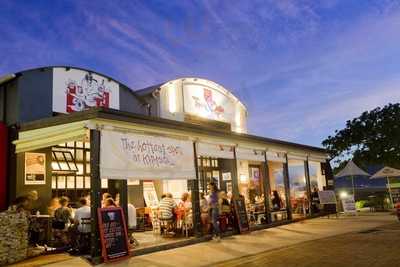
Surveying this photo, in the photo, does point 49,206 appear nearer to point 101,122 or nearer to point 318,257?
point 101,122

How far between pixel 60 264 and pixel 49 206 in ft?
12.4

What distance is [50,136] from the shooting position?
997 cm

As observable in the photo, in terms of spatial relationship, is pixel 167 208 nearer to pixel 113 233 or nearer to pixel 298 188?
pixel 113 233

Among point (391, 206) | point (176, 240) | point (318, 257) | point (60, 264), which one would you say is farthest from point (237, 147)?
point (391, 206)

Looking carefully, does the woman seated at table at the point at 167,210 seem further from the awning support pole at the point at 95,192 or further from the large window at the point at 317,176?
the large window at the point at 317,176

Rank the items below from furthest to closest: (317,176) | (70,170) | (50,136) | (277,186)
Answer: (277,186), (317,176), (70,170), (50,136)

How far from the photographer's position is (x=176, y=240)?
11078 mm

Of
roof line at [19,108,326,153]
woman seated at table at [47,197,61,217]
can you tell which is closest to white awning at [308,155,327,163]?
roof line at [19,108,326,153]

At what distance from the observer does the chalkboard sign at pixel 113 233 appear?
28.9ft

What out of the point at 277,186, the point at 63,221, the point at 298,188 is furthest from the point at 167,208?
the point at 277,186

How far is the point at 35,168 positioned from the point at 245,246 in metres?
6.23

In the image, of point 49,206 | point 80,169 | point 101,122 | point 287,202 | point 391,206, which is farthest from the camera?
point 391,206

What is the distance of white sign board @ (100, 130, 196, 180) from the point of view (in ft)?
31.1

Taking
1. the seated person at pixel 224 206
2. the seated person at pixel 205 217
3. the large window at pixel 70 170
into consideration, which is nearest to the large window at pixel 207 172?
the seated person at pixel 224 206
